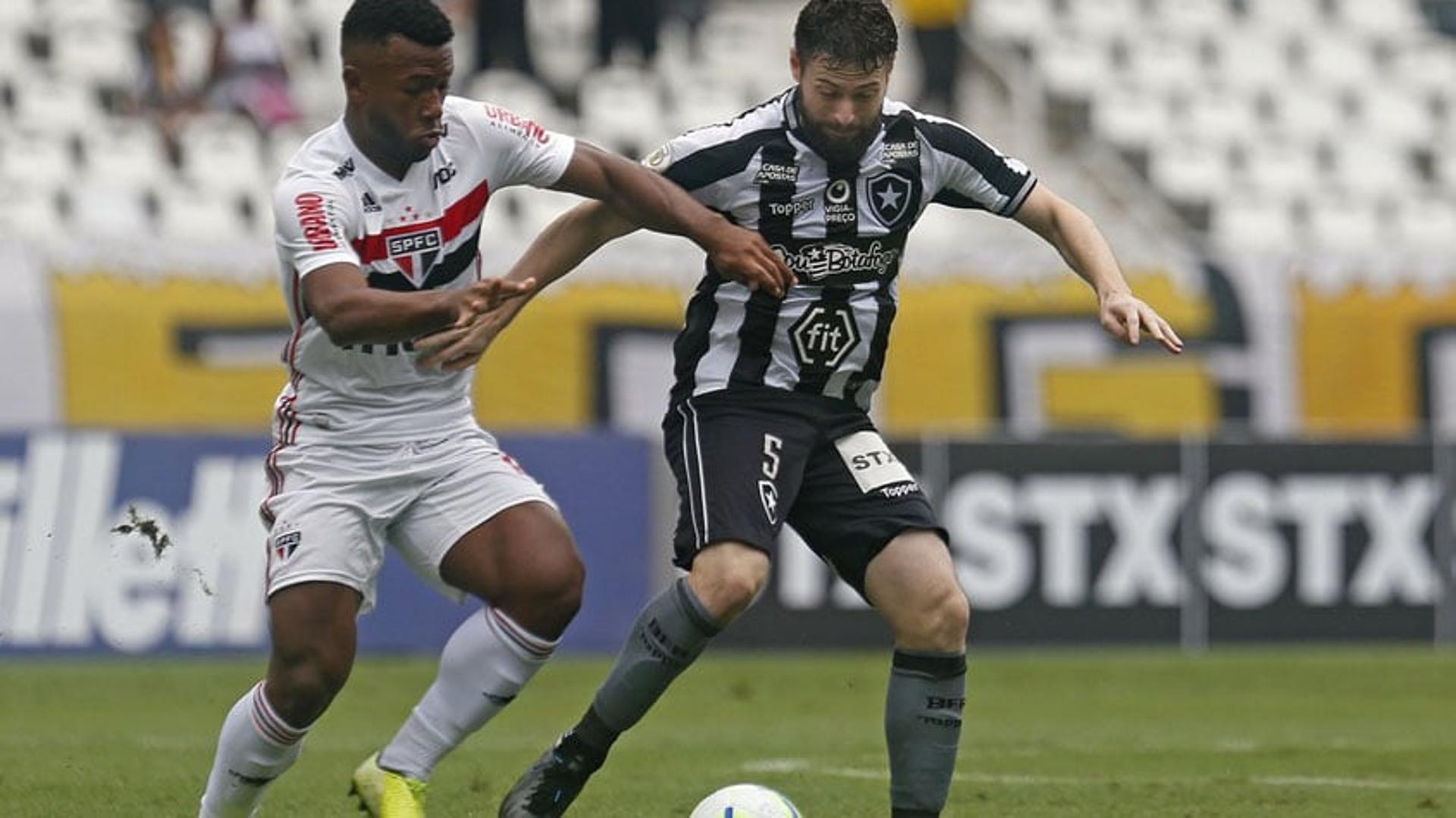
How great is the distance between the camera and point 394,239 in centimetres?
713

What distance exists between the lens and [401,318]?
21.7 feet

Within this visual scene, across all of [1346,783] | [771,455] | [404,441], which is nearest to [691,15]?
[1346,783]

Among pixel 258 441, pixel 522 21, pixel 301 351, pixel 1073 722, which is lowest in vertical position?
pixel 1073 722

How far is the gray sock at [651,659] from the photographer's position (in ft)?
24.1

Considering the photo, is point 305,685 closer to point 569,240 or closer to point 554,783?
point 554,783

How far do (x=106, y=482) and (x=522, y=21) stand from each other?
627cm

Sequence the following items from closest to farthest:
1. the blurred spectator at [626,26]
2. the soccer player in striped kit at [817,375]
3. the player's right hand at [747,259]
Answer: the player's right hand at [747,259] < the soccer player in striped kit at [817,375] < the blurred spectator at [626,26]

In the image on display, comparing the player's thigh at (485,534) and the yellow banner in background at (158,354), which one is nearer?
the player's thigh at (485,534)

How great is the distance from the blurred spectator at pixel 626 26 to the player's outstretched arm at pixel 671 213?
12846mm

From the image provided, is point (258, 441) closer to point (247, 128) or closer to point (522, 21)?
point (247, 128)

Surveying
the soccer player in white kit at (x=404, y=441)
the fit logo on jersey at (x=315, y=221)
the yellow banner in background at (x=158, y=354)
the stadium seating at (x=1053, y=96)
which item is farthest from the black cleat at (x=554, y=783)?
the stadium seating at (x=1053, y=96)

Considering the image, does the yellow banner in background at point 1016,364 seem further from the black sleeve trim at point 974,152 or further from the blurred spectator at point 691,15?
the black sleeve trim at point 974,152

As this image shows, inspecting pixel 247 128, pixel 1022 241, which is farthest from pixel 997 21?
pixel 247 128

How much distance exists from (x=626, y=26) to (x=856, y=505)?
13.2 m
